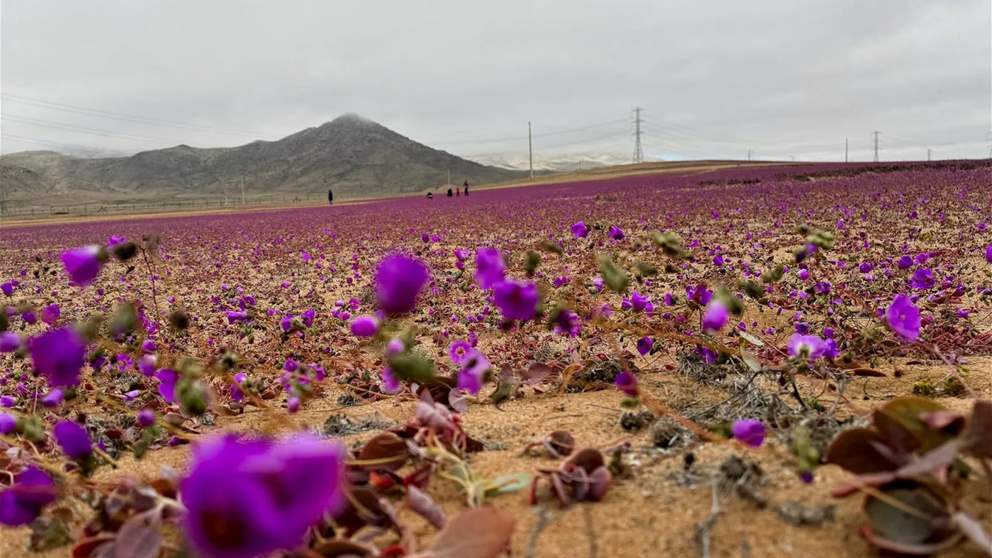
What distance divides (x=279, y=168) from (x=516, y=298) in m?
145

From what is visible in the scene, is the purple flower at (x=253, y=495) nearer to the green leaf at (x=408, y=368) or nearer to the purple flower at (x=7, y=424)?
the green leaf at (x=408, y=368)

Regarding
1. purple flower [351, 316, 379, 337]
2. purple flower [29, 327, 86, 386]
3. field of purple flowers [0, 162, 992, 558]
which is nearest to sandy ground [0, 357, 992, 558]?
field of purple flowers [0, 162, 992, 558]

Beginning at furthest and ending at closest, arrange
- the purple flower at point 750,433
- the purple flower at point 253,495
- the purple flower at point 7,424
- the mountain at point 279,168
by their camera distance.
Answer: the mountain at point 279,168 < the purple flower at point 7,424 < the purple flower at point 750,433 < the purple flower at point 253,495

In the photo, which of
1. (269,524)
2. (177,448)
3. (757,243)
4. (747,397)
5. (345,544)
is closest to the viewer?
(269,524)

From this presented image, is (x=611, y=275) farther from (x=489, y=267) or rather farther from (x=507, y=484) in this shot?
(x=507, y=484)

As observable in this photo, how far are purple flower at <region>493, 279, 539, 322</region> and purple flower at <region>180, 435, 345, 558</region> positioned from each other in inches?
28.2

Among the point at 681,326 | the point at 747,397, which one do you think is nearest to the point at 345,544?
the point at 747,397

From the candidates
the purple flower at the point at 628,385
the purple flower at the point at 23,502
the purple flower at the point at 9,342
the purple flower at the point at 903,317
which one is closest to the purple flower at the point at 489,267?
the purple flower at the point at 628,385

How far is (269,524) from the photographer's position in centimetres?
69

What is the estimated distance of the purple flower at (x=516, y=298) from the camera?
54.9 inches

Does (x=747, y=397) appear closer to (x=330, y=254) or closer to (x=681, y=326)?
(x=681, y=326)

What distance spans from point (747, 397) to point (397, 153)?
148m

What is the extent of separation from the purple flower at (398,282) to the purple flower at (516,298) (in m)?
0.24

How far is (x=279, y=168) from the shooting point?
13625cm
